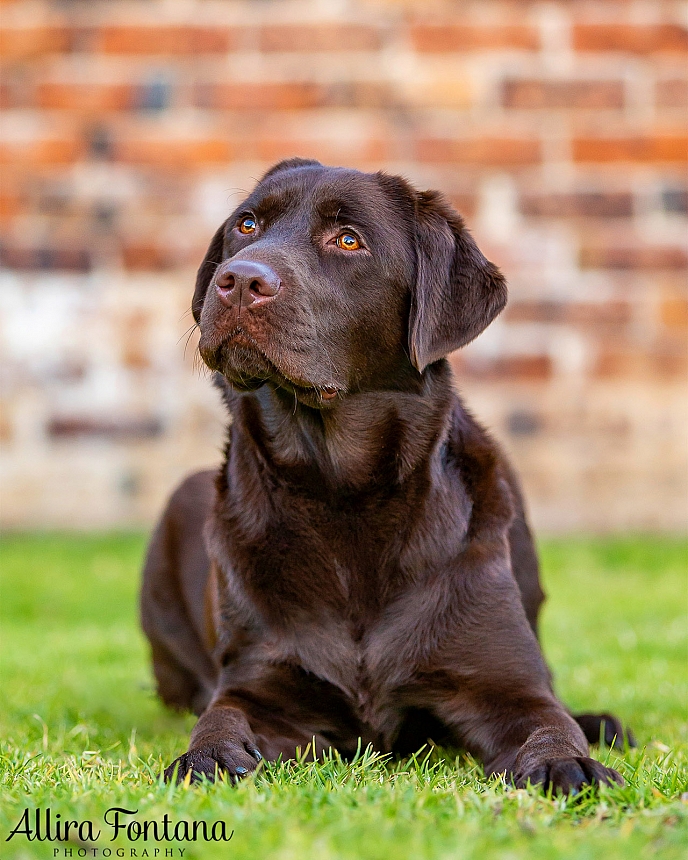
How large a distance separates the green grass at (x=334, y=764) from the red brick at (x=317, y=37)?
373 cm

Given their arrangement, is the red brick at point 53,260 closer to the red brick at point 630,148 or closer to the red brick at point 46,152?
the red brick at point 46,152

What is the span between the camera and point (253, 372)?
9.55 feet

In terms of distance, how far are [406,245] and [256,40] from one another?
5.10m

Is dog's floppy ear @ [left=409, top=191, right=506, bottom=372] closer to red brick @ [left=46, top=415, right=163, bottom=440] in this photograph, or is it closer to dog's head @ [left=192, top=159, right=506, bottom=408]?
dog's head @ [left=192, top=159, right=506, bottom=408]

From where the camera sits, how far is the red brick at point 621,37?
7.74 m

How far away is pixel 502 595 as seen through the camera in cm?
296

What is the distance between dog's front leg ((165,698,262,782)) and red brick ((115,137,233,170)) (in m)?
5.66

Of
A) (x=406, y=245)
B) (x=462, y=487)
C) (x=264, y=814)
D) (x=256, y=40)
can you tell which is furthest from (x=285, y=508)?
(x=256, y=40)

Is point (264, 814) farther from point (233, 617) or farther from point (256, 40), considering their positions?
point (256, 40)

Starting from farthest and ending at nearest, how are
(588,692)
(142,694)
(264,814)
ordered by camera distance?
(142,694) → (588,692) → (264,814)

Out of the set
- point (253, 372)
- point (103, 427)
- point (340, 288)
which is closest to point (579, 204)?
point (103, 427)

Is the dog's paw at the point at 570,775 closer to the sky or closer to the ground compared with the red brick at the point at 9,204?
closer to the ground

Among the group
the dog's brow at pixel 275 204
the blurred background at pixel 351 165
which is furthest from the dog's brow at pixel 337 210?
the blurred background at pixel 351 165

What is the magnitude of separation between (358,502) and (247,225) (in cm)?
88
